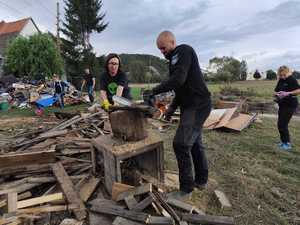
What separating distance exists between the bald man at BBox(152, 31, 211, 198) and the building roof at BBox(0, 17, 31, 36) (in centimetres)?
2961

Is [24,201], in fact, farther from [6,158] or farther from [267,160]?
[267,160]

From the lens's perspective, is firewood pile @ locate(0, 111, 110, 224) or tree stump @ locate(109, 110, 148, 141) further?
tree stump @ locate(109, 110, 148, 141)

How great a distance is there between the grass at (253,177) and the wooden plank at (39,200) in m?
1.57

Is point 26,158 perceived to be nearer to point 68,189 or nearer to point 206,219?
point 68,189

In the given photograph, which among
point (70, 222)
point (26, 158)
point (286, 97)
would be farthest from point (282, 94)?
point (26, 158)

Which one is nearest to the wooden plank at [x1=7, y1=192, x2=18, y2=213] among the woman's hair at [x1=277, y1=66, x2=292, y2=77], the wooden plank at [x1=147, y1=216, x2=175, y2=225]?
the wooden plank at [x1=147, y1=216, x2=175, y2=225]

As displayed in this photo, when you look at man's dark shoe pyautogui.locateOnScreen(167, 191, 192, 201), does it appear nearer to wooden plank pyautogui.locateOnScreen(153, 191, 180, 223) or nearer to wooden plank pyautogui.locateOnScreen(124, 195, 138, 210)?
wooden plank pyautogui.locateOnScreen(153, 191, 180, 223)

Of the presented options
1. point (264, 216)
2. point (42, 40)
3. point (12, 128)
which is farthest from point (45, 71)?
point (264, 216)

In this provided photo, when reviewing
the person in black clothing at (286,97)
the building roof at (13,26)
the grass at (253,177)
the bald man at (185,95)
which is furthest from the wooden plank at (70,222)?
the building roof at (13,26)

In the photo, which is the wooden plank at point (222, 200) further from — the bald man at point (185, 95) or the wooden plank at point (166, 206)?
the wooden plank at point (166, 206)

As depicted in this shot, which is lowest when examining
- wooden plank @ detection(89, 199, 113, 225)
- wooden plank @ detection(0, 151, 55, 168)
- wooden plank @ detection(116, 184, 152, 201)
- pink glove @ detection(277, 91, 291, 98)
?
wooden plank @ detection(89, 199, 113, 225)

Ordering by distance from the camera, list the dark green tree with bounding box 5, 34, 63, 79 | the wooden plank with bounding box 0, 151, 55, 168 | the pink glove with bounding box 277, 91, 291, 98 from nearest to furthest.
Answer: the wooden plank with bounding box 0, 151, 55, 168 → the pink glove with bounding box 277, 91, 291, 98 → the dark green tree with bounding box 5, 34, 63, 79

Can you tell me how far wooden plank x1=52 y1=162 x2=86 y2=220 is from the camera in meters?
2.34

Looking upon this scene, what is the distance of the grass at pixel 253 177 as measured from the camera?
2477mm
